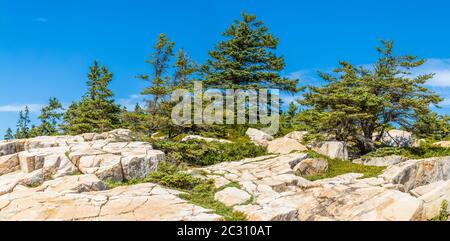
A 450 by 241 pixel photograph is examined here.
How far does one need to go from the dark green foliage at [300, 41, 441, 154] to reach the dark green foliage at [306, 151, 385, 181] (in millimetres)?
3760

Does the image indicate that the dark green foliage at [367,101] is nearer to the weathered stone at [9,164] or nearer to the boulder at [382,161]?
the boulder at [382,161]

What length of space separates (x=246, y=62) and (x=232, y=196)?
76.2 feet

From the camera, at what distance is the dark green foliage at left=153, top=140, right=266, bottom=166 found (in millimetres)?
24328

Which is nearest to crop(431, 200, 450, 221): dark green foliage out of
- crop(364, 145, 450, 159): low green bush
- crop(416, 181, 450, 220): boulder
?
crop(416, 181, 450, 220): boulder

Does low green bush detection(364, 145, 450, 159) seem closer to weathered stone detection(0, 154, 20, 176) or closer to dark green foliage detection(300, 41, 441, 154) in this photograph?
dark green foliage detection(300, 41, 441, 154)

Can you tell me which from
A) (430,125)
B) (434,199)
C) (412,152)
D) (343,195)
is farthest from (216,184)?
(430,125)

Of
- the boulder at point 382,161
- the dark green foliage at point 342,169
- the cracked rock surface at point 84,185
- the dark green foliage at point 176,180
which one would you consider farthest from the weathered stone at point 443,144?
the cracked rock surface at point 84,185

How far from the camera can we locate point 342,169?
2286 centimetres

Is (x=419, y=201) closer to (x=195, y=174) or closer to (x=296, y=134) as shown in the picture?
(x=195, y=174)

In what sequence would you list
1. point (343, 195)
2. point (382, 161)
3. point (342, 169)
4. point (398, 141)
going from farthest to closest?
point (398, 141)
point (382, 161)
point (342, 169)
point (343, 195)

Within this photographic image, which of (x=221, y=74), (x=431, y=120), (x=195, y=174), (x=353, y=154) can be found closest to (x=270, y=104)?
(x=221, y=74)

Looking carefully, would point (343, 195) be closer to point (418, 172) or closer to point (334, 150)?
point (418, 172)

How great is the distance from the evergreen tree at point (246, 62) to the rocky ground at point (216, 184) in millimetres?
11725
